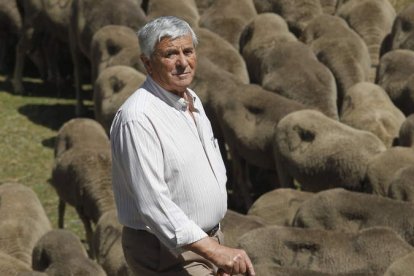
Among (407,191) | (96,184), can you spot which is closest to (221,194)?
(407,191)

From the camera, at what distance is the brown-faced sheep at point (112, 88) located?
1608cm

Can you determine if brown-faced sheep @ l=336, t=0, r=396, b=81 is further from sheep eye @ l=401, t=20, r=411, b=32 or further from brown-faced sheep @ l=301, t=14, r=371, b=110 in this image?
brown-faced sheep @ l=301, t=14, r=371, b=110

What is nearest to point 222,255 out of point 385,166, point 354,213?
point 354,213

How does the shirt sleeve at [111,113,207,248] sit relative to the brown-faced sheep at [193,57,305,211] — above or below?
above

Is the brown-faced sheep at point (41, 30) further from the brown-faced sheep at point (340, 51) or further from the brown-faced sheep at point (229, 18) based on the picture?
the brown-faced sheep at point (340, 51)

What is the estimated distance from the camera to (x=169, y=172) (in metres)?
5.25

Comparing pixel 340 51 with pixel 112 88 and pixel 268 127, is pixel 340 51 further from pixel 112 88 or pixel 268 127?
pixel 112 88

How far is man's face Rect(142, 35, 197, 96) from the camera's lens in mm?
5344

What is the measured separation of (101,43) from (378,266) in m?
9.38

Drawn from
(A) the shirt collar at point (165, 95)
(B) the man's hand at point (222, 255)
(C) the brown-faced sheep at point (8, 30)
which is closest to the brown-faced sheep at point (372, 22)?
(C) the brown-faced sheep at point (8, 30)

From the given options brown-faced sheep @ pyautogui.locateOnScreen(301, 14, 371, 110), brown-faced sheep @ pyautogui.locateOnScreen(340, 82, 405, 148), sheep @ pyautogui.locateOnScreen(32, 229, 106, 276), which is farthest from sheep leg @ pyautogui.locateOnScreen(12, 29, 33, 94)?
sheep @ pyautogui.locateOnScreen(32, 229, 106, 276)

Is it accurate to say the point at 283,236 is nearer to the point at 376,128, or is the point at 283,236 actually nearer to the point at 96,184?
the point at 96,184

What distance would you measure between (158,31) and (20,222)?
23.4ft

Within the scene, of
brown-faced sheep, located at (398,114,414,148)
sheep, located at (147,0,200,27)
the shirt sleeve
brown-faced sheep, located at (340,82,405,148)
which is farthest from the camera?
sheep, located at (147,0,200,27)
